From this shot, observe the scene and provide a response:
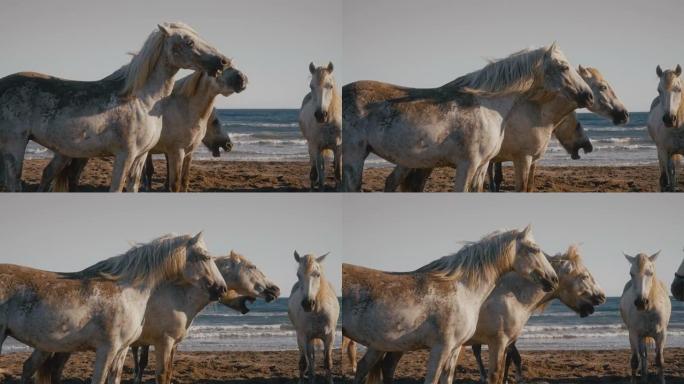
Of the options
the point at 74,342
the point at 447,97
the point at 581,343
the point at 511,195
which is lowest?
the point at 581,343

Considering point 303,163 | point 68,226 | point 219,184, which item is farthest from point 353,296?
point 303,163

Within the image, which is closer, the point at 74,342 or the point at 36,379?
the point at 74,342

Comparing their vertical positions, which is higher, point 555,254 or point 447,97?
point 447,97

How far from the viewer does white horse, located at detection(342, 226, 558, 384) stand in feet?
34.5

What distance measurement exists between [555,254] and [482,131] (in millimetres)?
1543

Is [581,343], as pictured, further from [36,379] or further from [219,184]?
[36,379]

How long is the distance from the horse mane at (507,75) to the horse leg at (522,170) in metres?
0.59

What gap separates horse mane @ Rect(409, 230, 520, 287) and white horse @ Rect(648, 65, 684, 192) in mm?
2025

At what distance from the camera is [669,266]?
492 inches

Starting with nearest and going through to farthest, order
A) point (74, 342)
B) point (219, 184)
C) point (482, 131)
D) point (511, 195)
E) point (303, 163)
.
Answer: point (74, 342) < point (482, 131) < point (511, 195) < point (219, 184) < point (303, 163)


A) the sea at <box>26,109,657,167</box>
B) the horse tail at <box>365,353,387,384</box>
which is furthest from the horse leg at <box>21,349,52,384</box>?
the sea at <box>26,109,657,167</box>

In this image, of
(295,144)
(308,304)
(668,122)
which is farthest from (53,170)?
(295,144)

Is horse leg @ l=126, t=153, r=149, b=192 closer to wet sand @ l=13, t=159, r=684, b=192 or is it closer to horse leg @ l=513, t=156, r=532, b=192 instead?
wet sand @ l=13, t=159, r=684, b=192

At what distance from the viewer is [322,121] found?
1133cm
